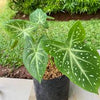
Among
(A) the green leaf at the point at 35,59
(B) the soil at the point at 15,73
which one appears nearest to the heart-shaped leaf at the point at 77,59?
(A) the green leaf at the point at 35,59

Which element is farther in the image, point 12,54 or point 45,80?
point 12,54

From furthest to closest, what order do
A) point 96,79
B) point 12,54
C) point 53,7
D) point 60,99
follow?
point 53,7
point 12,54
point 60,99
point 96,79

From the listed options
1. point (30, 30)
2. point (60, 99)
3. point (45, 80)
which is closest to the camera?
point (30, 30)

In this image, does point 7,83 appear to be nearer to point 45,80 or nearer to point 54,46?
point 45,80

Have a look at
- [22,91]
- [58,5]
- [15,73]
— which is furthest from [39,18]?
[58,5]

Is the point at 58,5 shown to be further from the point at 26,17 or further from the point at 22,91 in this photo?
the point at 22,91

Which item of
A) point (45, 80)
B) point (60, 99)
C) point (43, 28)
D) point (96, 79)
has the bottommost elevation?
point (60, 99)

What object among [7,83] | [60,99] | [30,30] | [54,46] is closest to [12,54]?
[7,83]
